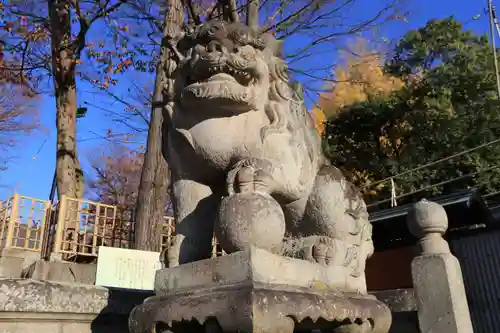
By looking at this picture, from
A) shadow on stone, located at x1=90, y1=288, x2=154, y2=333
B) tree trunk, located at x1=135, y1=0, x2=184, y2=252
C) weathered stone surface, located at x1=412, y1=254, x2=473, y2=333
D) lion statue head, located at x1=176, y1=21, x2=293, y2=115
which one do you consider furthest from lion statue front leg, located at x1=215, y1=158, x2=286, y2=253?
tree trunk, located at x1=135, y1=0, x2=184, y2=252

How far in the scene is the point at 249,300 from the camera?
1.59 metres

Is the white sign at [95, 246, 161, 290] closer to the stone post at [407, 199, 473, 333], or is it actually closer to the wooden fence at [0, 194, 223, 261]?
the wooden fence at [0, 194, 223, 261]

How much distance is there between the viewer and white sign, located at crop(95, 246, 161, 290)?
6.41 m

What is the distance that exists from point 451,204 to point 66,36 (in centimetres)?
740

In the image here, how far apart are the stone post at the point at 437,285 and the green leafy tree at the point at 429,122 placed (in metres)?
7.80

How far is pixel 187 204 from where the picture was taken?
2246 mm

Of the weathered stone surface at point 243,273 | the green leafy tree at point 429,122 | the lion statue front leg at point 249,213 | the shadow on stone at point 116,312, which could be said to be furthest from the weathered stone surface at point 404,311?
the green leafy tree at point 429,122

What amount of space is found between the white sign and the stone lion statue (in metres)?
4.35

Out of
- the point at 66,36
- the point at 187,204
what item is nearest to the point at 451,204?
the point at 187,204

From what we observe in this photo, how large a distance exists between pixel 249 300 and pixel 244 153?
76 centimetres

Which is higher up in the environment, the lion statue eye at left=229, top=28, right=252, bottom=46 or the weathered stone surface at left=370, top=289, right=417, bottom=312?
the lion statue eye at left=229, top=28, right=252, bottom=46

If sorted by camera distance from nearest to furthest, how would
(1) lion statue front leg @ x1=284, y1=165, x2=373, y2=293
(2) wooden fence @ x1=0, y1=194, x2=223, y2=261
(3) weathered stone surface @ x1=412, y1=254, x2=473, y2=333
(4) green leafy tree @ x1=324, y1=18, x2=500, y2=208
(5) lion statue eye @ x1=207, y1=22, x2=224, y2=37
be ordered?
(5) lion statue eye @ x1=207, y1=22, x2=224, y2=37 → (1) lion statue front leg @ x1=284, y1=165, x2=373, y2=293 → (3) weathered stone surface @ x1=412, y1=254, x2=473, y2=333 → (2) wooden fence @ x1=0, y1=194, x2=223, y2=261 → (4) green leafy tree @ x1=324, y1=18, x2=500, y2=208

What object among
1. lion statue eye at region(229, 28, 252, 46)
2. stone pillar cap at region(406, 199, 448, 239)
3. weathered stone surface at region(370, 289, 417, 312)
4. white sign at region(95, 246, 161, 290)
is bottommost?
weathered stone surface at region(370, 289, 417, 312)

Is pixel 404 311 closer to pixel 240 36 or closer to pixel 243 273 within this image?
pixel 243 273
